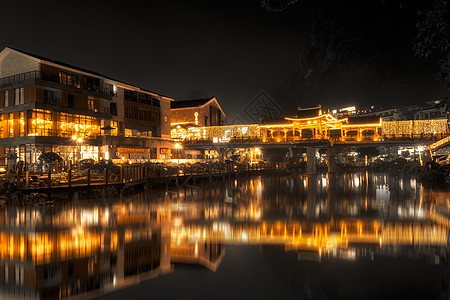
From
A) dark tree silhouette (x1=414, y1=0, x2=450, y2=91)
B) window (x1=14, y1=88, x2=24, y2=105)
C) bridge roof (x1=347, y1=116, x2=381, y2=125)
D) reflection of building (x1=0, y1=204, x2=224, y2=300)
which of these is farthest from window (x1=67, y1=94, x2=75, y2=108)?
bridge roof (x1=347, y1=116, x2=381, y2=125)

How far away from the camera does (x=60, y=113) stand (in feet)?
125

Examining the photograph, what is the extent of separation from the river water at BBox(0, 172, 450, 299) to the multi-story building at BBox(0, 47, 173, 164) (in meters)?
23.1

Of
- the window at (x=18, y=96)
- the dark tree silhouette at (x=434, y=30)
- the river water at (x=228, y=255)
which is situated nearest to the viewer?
the river water at (x=228, y=255)

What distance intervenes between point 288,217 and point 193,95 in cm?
18183

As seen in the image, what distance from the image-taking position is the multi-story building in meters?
35.6

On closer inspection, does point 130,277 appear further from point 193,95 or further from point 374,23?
point 193,95

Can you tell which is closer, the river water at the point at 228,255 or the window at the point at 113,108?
the river water at the point at 228,255

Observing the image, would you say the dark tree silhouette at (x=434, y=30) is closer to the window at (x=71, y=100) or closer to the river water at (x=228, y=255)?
the river water at (x=228, y=255)

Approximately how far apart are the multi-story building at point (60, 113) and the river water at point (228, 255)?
2305cm

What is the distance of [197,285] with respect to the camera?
6.81 meters

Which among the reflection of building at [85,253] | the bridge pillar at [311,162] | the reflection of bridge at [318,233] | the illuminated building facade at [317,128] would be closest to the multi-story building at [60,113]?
the illuminated building facade at [317,128]

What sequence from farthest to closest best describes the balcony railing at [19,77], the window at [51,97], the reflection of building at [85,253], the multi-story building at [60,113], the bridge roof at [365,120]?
the bridge roof at [365,120] → the window at [51,97] → the balcony railing at [19,77] → the multi-story building at [60,113] → the reflection of building at [85,253]

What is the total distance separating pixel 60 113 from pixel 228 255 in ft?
116

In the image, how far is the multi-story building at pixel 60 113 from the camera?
3562cm
